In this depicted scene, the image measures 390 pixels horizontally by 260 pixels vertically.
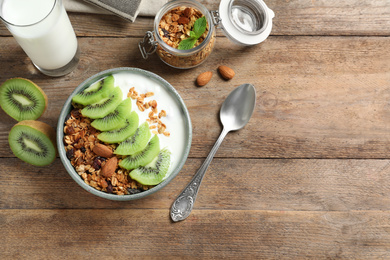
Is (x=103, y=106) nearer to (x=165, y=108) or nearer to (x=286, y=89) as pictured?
(x=165, y=108)

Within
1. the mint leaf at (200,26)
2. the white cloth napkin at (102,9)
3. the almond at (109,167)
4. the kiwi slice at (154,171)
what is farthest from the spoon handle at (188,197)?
the white cloth napkin at (102,9)

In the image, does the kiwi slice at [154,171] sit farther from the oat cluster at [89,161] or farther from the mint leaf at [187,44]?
the mint leaf at [187,44]

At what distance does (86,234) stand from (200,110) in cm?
46

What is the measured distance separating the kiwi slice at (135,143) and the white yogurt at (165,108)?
0.05 metres

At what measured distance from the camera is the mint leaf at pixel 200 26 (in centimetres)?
99

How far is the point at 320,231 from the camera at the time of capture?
107 centimetres

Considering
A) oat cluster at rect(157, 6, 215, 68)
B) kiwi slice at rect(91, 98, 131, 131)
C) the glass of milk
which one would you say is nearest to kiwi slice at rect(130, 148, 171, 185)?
kiwi slice at rect(91, 98, 131, 131)

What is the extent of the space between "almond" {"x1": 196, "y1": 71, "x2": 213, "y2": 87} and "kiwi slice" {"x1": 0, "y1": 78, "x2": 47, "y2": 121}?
1.40ft

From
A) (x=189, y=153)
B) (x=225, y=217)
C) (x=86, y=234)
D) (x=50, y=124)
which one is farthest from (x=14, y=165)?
(x=225, y=217)

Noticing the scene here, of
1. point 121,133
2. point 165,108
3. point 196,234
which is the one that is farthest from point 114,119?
point 196,234

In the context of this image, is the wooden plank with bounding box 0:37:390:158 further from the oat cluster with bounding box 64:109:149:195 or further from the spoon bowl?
the oat cluster with bounding box 64:109:149:195

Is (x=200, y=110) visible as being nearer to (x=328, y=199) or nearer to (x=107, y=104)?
(x=107, y=104)

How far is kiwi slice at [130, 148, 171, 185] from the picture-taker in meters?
0.94

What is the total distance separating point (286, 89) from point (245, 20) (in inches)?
9.2
